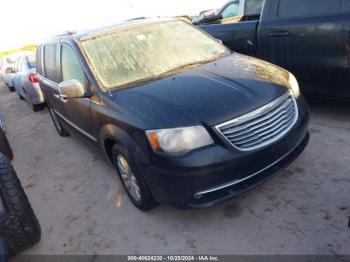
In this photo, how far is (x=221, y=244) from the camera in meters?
2.81

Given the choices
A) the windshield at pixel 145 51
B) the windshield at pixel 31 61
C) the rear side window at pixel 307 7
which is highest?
the rear side window at pixel 307 7

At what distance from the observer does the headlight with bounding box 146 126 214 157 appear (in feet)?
8.66

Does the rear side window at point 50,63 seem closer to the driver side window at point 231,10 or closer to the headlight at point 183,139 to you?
the headlight at point 183,139

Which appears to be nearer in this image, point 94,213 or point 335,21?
point 94,213

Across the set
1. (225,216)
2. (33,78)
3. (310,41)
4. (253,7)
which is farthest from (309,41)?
(33,78)

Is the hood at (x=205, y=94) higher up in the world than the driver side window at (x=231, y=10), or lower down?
higher up

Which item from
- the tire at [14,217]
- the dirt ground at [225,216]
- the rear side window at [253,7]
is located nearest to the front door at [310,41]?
the dirt ground at [225,216]

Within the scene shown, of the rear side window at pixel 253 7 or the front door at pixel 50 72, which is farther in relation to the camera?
the rear side window at pixel 253 7

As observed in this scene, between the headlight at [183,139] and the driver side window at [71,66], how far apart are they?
132 centimetres

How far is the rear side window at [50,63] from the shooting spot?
15.4ft

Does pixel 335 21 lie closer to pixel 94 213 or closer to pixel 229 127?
pixel 229 127

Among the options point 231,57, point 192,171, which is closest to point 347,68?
point 231,57

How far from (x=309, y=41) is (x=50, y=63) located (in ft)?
11.3

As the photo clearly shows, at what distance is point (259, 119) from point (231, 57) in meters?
1.28
